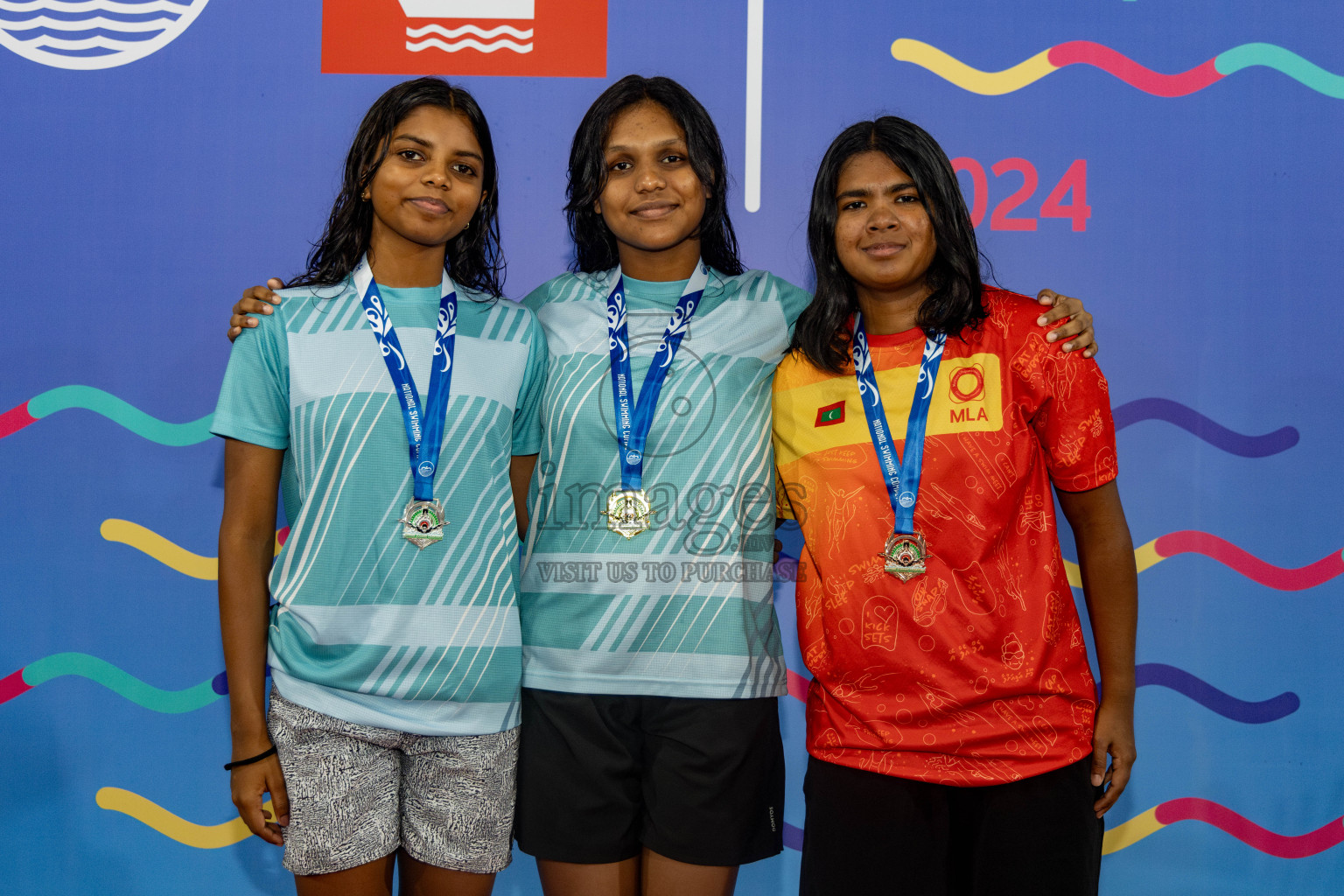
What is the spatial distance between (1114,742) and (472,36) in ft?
7.28

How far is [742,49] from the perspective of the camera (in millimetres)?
2418

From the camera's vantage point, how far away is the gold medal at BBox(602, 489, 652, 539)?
65.1 inches

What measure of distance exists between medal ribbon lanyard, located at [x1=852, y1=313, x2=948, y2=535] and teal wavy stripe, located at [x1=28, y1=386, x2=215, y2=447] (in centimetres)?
180

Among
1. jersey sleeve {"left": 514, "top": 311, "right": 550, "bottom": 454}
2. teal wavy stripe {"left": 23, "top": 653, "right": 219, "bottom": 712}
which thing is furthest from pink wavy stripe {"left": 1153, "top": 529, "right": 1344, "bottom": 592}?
teal wavy stripe {"left": 23, "top": 653, "right": 219, "bottom": 712}

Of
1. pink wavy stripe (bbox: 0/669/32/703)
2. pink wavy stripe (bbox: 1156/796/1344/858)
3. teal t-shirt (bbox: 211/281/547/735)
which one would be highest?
teal t-shirt (bbox: 211/281/547/735)

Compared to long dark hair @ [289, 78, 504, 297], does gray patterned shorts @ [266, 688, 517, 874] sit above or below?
below

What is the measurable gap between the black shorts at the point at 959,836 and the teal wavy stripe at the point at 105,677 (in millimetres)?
1834

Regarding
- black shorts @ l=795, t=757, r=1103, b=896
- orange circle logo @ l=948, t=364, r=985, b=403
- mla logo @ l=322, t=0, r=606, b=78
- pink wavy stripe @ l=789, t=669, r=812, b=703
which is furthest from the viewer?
pink wavy stripe @ l=789, t=669, r=812, b=703

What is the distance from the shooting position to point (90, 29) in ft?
8.08

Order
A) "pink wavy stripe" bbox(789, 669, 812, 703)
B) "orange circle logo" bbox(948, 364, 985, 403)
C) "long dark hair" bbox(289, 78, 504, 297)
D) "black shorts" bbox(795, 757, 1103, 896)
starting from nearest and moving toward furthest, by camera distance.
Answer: "black shorts" bbox(795, 757, 1103, 896) < "orange circle logo" bbox(948, 364, 985, 403) < "long dark hair" bbox(289, 78, 504, 297) < "pink wavy stripe" bbox(789, 669, 812, 703)

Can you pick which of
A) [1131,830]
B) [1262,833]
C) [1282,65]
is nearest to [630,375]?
[1131,830]

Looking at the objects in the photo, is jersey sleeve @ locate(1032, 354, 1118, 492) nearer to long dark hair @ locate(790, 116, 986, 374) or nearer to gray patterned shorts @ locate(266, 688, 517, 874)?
long dark hair @ locate(790, 116, 986, 374)

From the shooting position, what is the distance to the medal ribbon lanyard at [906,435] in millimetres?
1604

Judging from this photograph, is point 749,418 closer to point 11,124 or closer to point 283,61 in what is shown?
point 283,61
